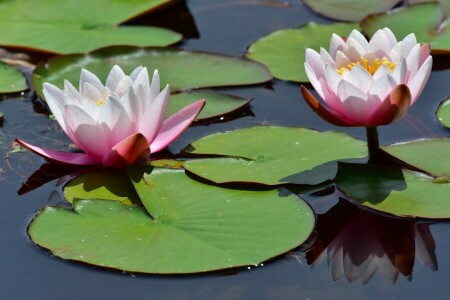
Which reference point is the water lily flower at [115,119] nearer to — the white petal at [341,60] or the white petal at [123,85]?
the white petal at [123,85]

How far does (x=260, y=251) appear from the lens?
2.16 metres

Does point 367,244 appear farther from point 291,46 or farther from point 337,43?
point 291,46

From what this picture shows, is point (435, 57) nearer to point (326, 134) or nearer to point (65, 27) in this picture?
point (326, 134)

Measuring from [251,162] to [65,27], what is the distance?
1.41m

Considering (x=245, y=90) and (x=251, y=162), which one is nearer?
(x=251, y=162)

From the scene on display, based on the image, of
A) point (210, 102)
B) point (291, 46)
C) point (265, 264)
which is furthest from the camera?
point (291, 46)

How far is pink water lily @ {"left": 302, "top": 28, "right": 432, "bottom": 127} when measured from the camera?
2.31 m

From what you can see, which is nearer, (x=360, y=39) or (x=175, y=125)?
(x=360, y=39)

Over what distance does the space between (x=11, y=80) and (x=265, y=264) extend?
149 centimetres

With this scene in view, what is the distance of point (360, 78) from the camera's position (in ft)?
7.58

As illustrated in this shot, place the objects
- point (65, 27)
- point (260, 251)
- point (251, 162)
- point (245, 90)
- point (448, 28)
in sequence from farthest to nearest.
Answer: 1. point (65, 27)
2. point (448, 28)
3. point (245, 90)
4. point (251, 162)
5. point (260, 251)

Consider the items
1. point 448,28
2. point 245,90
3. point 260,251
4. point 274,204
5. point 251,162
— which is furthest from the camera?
point 448,28

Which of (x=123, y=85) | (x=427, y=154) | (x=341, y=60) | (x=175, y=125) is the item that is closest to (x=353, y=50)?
(x=341, y=60)

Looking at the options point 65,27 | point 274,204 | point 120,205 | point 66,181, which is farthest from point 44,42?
point 274,204
